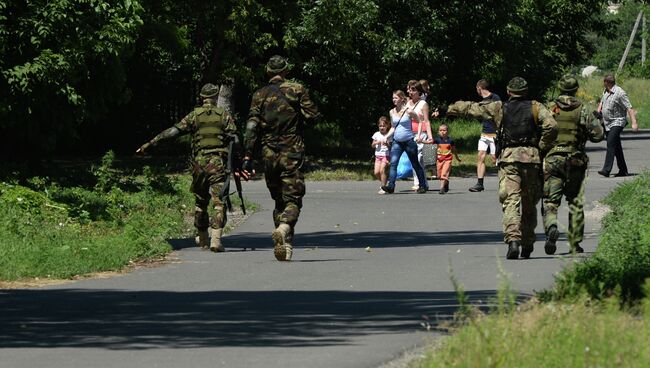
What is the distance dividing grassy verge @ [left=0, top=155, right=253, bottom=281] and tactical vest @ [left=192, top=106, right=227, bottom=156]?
1100 millimetres

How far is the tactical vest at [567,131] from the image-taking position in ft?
55.2

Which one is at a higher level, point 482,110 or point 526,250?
point 482,110

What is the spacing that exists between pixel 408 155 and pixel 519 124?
11.2 m

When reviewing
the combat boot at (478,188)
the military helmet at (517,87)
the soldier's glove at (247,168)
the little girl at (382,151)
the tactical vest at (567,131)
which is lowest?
the combat boot at (478,188)

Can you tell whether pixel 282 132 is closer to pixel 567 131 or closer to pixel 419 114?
pixel 567 131

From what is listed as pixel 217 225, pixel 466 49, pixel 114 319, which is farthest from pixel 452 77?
pixel 114 319

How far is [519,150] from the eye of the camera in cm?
1605

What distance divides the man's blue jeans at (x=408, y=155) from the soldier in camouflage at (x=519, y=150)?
424 inches

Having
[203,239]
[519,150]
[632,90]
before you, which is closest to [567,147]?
[519,150]

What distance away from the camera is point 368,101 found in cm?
3744

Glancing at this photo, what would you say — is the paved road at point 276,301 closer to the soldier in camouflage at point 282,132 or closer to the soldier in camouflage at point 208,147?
the soldier in camouflage at point 208,147

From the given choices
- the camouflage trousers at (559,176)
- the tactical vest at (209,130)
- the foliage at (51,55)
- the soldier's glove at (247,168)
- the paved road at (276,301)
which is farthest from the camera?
the foliage at (51,55)

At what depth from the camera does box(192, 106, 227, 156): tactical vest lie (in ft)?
57.2

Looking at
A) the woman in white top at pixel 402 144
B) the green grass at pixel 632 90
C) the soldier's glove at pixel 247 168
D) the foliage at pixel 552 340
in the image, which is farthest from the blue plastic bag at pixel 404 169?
the green grass at pixel 632 90
